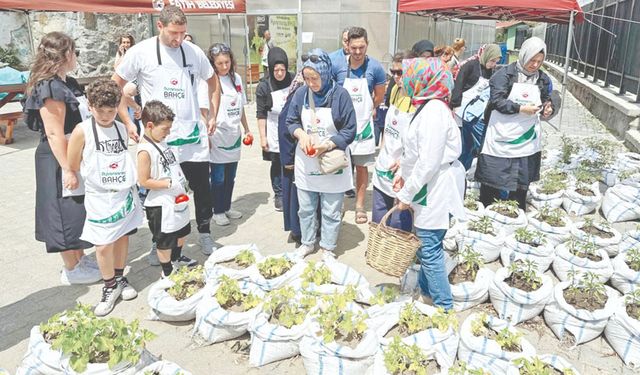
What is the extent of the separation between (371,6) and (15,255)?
8456mm

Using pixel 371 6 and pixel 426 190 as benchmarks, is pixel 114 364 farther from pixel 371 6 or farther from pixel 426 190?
pixel 371 6

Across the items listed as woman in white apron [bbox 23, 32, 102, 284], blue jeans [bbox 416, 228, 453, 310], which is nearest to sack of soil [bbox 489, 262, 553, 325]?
blue jeans [bbox 416, 228, 453, 310]

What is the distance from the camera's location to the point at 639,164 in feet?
20.2

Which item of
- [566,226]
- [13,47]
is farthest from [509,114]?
[13,47]

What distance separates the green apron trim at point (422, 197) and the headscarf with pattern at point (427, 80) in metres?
0.52

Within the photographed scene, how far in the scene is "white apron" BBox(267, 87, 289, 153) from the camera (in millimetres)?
4738

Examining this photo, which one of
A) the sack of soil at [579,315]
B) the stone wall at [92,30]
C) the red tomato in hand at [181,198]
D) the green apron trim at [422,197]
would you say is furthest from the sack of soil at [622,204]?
the stone wall at [92,30]

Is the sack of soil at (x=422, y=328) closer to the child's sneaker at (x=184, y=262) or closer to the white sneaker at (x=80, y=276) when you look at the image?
the child's sneaker at (x=184, y=262)

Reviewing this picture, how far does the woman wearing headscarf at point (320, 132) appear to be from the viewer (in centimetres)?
353

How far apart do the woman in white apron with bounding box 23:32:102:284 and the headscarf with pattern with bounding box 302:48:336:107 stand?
1.63 m

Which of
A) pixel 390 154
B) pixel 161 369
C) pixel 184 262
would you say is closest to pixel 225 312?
pixel 161 369

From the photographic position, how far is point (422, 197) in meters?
2.88

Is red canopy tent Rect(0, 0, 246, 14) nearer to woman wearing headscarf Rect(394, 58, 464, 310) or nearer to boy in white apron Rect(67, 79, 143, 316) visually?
boy in white apron Rect(67, 79, 143, 316)

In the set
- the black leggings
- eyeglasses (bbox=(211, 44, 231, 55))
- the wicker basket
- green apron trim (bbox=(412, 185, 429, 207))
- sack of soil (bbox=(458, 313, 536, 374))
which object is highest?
eyeglasses (bbox=(211, 44, 231, 55))
